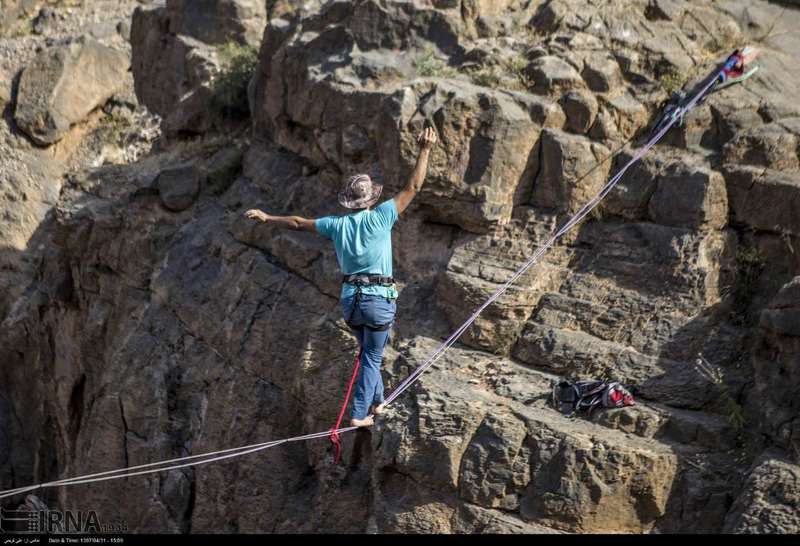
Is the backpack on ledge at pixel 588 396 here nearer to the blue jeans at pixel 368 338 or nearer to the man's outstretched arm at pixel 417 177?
the blue jeans at pixel 368 338

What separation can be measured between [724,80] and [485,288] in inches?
131

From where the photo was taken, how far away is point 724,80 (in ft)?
36.9

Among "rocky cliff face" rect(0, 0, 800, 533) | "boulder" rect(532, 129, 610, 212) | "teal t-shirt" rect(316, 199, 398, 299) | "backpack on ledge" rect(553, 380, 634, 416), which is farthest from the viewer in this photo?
"boulder" rect(532, 129, 610, 212)

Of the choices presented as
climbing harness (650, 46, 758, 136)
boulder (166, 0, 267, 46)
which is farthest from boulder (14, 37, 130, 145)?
climbing harness (650, 46, 758, 136)

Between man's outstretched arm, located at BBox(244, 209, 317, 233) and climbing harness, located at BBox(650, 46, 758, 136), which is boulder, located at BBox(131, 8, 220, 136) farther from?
climbing harness, located at BBox(650, 46, 758, 136)

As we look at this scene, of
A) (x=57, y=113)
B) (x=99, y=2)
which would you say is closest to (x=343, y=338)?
(x=57, y=113)

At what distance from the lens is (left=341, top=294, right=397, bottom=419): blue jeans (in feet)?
30.7

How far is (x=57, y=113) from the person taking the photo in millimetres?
19547

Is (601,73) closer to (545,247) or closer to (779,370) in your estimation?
(545,247)

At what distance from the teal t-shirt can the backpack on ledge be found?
6.01 feet

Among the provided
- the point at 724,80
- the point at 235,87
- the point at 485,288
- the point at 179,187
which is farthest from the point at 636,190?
the point at 235,87

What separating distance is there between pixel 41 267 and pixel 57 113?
3585 millimetres

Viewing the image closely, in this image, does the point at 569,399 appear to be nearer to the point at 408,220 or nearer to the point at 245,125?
the point at 408,220

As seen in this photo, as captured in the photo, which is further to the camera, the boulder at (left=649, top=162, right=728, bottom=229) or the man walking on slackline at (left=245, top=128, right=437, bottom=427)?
the boulder at (left=649, top=162, right=728, bottom=229)
